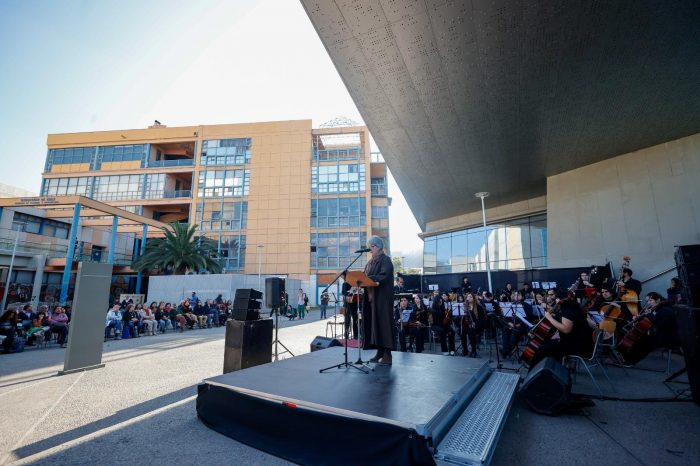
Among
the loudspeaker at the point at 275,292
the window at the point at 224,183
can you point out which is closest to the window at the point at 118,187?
the window at the point at 224,183

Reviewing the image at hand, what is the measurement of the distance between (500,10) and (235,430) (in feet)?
27.3

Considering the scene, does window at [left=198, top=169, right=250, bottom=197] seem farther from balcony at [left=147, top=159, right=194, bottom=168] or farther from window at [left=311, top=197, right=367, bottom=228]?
window at [left=311, top=197, right=367, bottom=228]

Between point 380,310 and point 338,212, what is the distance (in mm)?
32859

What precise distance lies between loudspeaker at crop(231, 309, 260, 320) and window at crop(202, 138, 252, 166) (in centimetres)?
3577

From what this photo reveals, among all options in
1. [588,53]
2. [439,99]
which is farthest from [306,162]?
[588,53]

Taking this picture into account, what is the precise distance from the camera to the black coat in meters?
4.46

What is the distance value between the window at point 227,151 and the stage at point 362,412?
37910mm

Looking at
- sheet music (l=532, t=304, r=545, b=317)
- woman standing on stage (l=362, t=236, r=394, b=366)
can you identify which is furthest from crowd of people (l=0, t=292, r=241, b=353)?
sheet music (l=532, t=304, r=545, b=317)

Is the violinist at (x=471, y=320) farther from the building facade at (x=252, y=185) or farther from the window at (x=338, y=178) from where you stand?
the window at (x=338, y=178)

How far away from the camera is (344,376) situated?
4.13m

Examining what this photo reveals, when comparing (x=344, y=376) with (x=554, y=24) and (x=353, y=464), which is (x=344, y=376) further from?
(x=554, y=24)

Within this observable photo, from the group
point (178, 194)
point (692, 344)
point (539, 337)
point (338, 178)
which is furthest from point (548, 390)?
point (178, 194)

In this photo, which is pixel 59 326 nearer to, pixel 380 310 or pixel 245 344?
pixel 245 344

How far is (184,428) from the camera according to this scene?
367 centimetres
